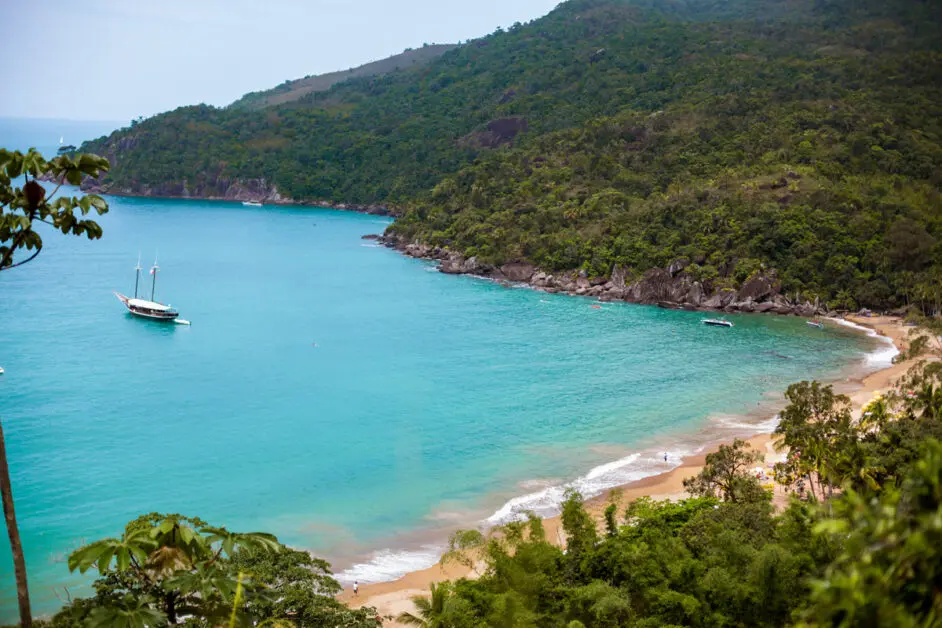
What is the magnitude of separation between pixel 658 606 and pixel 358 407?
2605cm

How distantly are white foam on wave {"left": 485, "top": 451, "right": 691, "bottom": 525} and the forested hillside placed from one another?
33371 millimetres

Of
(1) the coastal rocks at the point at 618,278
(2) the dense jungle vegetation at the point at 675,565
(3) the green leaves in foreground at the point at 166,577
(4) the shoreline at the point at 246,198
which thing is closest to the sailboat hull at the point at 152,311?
(1) the coastal rocks at the point at 618,278

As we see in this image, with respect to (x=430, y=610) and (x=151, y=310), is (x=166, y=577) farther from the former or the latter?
(x=151, y=310)

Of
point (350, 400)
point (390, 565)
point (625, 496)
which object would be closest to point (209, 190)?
→ point (350, 400)

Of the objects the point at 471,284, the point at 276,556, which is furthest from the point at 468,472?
the point at 471,284

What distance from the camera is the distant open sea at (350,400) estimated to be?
91.4ft

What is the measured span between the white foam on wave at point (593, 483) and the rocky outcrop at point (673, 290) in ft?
100

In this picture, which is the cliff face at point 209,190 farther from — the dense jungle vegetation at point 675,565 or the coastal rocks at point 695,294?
the dense jungle vegetation at point 675,565

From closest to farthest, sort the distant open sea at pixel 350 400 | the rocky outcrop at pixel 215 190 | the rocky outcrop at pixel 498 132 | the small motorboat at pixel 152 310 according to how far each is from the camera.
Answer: the distant open sea at pixel 350 400, the small motorboat at pixel 152 310, the rocky outcrop at pixel 498 132, the rocky outcrop at pixel 215 190

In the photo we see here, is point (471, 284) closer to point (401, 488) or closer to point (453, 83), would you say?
point (401, 488)

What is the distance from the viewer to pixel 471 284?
71.7 metres

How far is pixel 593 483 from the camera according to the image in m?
29.6

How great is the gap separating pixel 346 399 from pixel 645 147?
206 feet

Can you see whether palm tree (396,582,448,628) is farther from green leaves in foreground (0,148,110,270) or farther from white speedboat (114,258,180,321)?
white speedboat (114,258,180,321)
